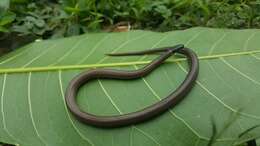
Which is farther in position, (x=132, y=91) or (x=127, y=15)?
(x=127, y=15)

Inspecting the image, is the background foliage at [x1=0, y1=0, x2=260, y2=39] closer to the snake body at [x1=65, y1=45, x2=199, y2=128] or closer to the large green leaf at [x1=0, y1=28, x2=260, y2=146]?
the large green leaf at [x1=0, y1=28, x2=260, y2=146]

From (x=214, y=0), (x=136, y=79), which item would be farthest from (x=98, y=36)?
(x=214, y=0)

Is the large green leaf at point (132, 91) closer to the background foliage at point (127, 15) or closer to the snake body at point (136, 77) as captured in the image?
the snake body at point (136, 77)

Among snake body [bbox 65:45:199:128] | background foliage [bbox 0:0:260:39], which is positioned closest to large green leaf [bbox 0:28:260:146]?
snake body [bbox 65:45:199:128]

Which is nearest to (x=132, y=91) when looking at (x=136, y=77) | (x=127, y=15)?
(x=136, y=77)

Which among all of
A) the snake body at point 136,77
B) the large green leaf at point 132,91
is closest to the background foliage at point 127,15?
the large green leaf at point 132,91

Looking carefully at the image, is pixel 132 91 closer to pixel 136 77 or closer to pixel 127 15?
pixel 136 77
